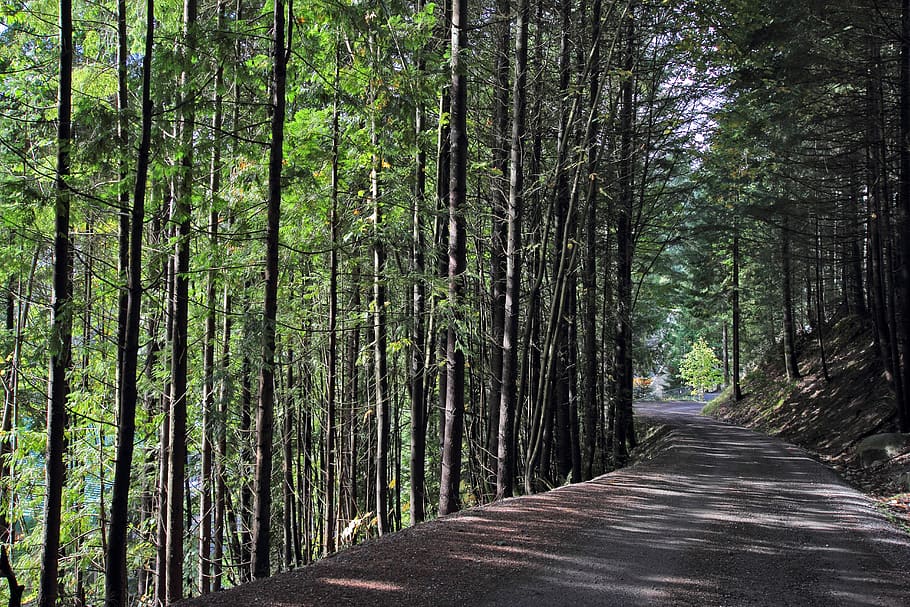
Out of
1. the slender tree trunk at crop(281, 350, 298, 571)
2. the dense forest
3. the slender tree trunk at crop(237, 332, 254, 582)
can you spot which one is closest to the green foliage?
the dense forest

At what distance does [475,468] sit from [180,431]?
8.64 metres

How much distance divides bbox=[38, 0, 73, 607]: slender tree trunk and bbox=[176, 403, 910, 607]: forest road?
92.2 inches

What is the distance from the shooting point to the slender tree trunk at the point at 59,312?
495 centimetres

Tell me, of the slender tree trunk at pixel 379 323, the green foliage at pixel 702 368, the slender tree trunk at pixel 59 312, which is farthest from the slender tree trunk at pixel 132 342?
the green foliage at pixel 702 368

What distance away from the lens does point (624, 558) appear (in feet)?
19.0

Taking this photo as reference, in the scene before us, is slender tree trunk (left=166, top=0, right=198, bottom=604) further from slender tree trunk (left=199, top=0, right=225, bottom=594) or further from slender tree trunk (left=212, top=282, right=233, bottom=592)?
slender tree trunk (left=212, top=282, right=233, bottom=592)

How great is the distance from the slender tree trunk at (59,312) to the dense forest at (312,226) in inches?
1.1

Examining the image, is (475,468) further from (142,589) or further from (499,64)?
(499,64)

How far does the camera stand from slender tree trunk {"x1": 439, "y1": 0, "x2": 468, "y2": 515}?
874 cm

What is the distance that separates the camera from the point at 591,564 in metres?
5.50

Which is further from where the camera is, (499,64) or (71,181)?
(499,64)

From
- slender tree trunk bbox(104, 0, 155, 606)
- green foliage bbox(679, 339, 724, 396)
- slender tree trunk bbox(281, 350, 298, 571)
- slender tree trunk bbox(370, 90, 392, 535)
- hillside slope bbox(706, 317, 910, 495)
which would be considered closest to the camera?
slender tree trunk bbox(104, 0, 155, 606)

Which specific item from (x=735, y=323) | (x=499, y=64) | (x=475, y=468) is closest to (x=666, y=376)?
(x=735, y=323)

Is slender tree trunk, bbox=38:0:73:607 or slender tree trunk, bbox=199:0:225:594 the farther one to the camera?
slender tree trunk, bbox=199:0:225:594
